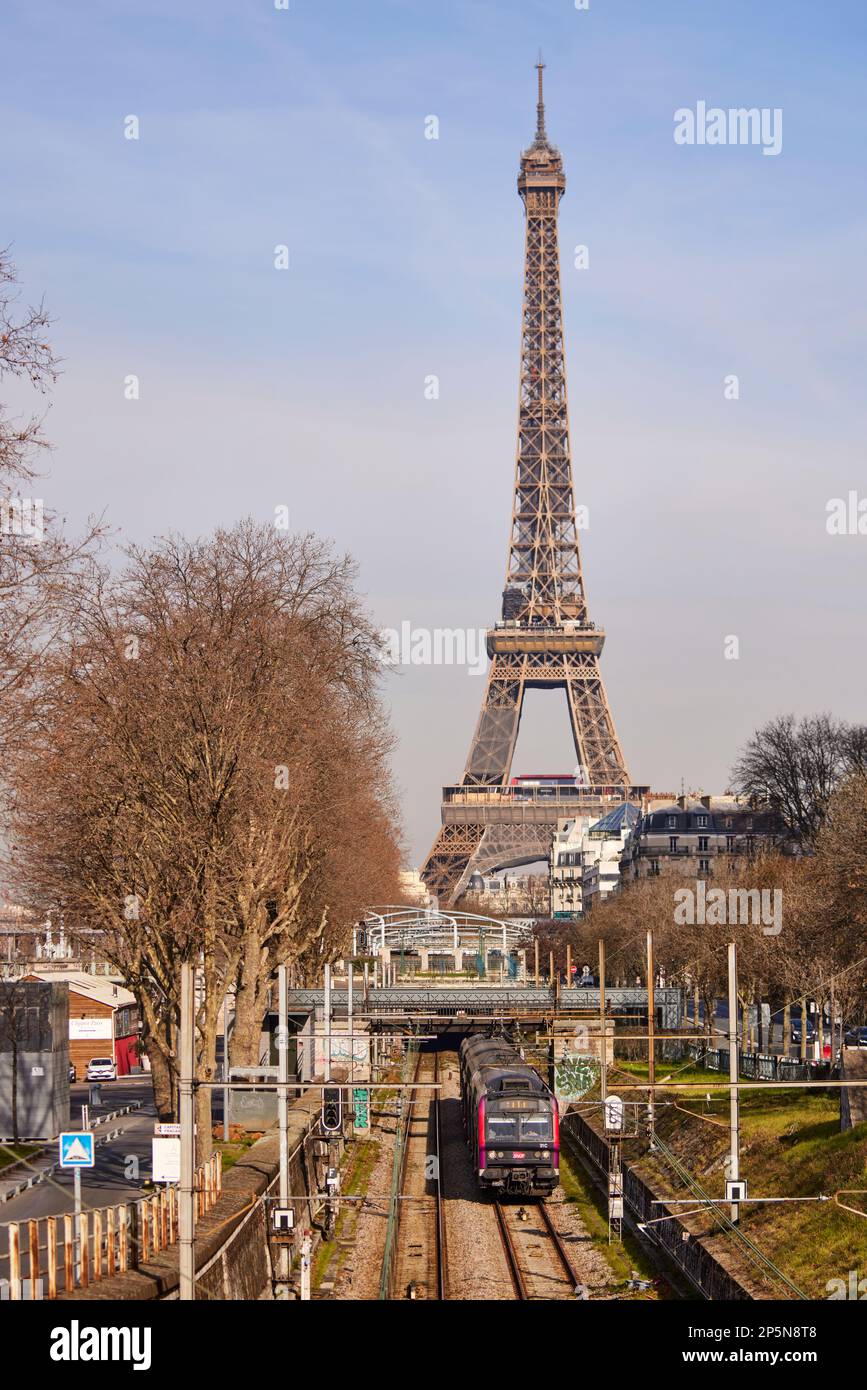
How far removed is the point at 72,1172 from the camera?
37312 mm

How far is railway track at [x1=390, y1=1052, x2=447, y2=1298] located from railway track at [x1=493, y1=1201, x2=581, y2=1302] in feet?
4.45

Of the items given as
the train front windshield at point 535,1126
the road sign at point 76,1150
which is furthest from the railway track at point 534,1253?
the road sign at point 76,1150

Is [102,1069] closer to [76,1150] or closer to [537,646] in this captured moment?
[76,1150]

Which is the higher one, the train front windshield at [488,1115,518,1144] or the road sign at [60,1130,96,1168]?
the road sign at [60,1130,96,1168]

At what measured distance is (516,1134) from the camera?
3878cm

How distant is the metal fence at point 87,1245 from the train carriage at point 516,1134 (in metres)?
11.9

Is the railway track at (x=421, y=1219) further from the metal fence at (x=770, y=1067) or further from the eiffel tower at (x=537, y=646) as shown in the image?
the eiffel tower at (x=537, y=646)

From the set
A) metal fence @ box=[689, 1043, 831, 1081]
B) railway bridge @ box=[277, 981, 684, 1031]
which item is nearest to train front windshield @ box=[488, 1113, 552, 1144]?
metal fence @ box=[689, 1043, 831, 1081]

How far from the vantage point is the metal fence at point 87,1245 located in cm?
1892

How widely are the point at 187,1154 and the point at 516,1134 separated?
21191mm

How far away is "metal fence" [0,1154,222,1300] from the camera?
18.9 m

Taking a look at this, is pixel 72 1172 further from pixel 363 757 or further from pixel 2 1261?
pixel 363 757

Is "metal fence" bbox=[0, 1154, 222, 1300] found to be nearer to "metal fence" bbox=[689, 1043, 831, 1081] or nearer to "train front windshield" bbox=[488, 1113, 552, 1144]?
"train front windshield" bbox=[488, 1113, 552, 1144]

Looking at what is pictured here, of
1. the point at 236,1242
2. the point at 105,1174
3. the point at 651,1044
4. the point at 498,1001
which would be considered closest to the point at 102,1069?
the point at 498,1001
